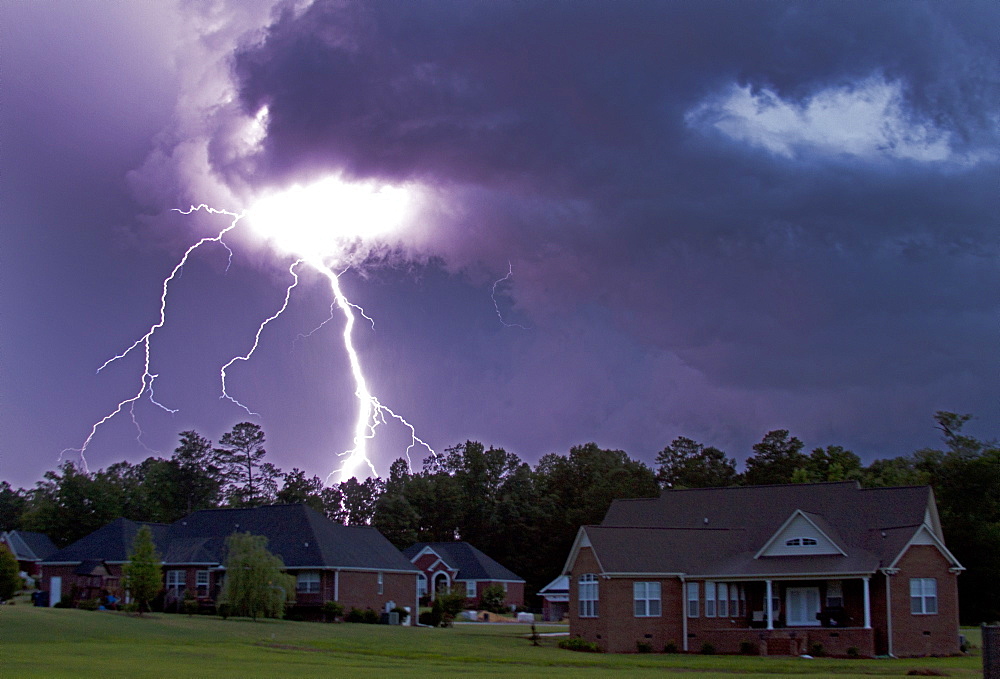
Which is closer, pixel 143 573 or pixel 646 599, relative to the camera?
pixel 646 599

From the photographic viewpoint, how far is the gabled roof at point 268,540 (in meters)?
57.5

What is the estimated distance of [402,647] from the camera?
3744cm

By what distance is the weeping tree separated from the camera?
154ft

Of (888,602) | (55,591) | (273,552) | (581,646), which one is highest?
(273,552)

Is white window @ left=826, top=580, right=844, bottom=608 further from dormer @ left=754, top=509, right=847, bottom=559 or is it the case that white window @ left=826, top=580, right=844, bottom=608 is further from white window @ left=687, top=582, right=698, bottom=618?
white window @ left=687, top=582, right=698, bottom=618

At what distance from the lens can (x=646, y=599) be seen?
146 ft

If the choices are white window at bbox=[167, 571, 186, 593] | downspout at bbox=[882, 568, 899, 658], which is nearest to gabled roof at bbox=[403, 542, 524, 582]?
white window at bbox=[167, 571, 186, 593]

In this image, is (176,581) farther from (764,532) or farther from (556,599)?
(764,532)

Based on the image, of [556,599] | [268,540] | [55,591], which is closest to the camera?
[268,540]

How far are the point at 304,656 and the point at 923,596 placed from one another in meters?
25.9

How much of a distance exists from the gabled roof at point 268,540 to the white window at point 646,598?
19.1 meters

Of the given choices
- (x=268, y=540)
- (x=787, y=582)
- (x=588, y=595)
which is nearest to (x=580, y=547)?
(x=588, y=595)

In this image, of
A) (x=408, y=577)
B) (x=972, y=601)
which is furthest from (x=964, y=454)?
(x=408, y=577)

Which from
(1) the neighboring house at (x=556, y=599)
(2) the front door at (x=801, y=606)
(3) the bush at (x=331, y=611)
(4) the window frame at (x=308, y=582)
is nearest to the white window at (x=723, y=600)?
(2) the front door at (x=801, y=606)
